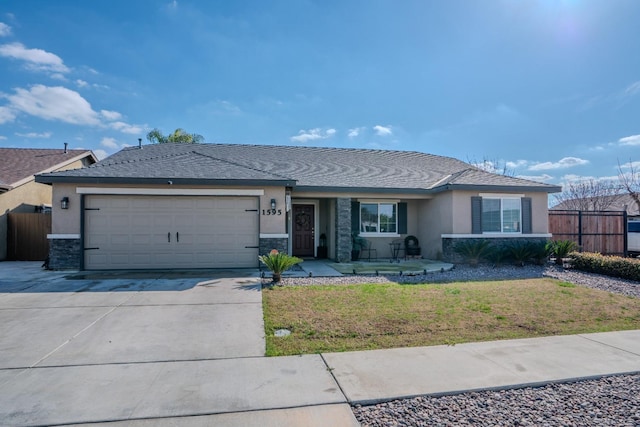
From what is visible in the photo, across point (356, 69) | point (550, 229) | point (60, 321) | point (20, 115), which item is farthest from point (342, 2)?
point (20, 115)

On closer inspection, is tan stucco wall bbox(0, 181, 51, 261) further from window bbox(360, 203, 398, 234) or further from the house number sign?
window bbox(360, 203, 398, 234)

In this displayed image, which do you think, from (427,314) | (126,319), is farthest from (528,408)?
(126,319)

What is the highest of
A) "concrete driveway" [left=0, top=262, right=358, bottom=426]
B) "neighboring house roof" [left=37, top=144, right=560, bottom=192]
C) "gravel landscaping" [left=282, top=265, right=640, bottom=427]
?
"neighboring house roof" [left=37, top=144, right=560, bottom=192]

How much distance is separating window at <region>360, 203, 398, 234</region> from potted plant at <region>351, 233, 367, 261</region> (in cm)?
51

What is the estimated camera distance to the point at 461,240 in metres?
12.5

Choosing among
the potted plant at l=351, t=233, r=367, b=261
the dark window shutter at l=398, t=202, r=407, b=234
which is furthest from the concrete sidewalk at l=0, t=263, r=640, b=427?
the dark window shutter at l=398, t=202, r=407, b=234

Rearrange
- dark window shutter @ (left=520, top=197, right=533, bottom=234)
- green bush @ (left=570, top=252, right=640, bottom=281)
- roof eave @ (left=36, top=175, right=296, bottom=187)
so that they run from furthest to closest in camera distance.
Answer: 1. dark window shutter @ (left=520, top=197, right=533, bottom=234)
2. roof eave @ (left=36, top=175, right=296, bottom=187)
3. green bush @ (left=570, top=252, right=640, bottom=281)

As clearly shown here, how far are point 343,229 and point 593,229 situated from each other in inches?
Answer: 419

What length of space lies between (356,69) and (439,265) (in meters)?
7.79

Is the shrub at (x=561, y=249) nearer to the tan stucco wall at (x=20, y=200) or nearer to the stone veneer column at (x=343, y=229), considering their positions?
the stone veneer column at (x=343, y=229)

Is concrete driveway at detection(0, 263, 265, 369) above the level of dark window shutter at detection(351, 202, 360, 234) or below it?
below

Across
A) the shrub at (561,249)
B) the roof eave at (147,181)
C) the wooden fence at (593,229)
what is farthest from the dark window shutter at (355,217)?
the wooden fence at (593,229)

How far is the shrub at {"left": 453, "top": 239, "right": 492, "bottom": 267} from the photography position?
12.0m

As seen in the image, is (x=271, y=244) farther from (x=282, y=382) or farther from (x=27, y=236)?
(x=27, y=236)
